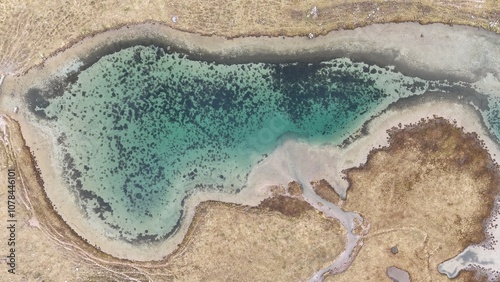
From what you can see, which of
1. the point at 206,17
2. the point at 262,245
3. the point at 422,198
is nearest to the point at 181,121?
the point at 206,17

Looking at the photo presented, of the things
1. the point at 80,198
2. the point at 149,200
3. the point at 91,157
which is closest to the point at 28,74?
the point at 91,157

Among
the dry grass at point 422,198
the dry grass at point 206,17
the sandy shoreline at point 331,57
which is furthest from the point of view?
the dry grass at point 422,198

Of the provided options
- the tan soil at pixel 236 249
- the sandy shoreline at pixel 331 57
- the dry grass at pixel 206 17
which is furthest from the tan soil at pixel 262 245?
the dry grass at pixel 206 17

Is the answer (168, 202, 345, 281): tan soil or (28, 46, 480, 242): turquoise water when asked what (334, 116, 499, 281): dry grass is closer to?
(168, 202, 345, 281): tan soil

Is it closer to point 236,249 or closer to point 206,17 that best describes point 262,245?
point 236,249

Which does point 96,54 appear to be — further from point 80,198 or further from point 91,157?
point 80,198

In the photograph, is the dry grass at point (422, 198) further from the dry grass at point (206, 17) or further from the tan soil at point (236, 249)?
the dry grass at point (206, 17)
